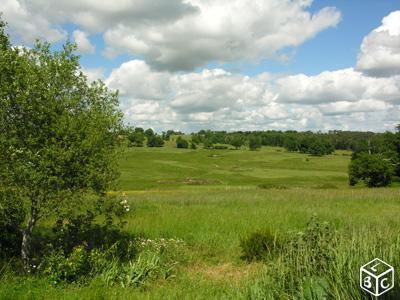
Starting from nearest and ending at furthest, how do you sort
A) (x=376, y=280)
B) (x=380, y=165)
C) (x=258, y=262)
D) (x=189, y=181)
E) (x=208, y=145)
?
(x=376, y=280) < (x=258, y=262) < (x=380, y=165) < (x=189, y=181) < (x=208, y=145)

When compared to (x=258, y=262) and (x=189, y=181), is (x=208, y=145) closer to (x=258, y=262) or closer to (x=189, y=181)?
(x=189, y=181)

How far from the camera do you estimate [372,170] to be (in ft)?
258

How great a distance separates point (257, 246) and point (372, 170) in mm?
73620

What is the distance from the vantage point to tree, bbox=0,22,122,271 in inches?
389

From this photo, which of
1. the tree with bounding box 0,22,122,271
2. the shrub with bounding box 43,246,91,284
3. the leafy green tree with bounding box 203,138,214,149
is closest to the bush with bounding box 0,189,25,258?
the tree with bounding box 0,22,122,271

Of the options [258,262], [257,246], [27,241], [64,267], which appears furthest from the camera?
[257,246]

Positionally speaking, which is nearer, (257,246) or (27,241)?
(27,241)

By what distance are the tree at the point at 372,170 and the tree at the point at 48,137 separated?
77.5m

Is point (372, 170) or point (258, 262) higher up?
point (258, 262)

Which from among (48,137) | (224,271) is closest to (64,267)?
(48,137)

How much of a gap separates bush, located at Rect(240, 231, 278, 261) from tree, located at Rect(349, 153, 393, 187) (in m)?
72.9

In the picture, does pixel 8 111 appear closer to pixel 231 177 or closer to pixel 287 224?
pixel 287 224

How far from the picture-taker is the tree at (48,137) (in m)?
9.88

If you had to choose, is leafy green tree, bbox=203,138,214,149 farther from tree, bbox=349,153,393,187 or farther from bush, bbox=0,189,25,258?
bush, bbox=0,189,25,258
